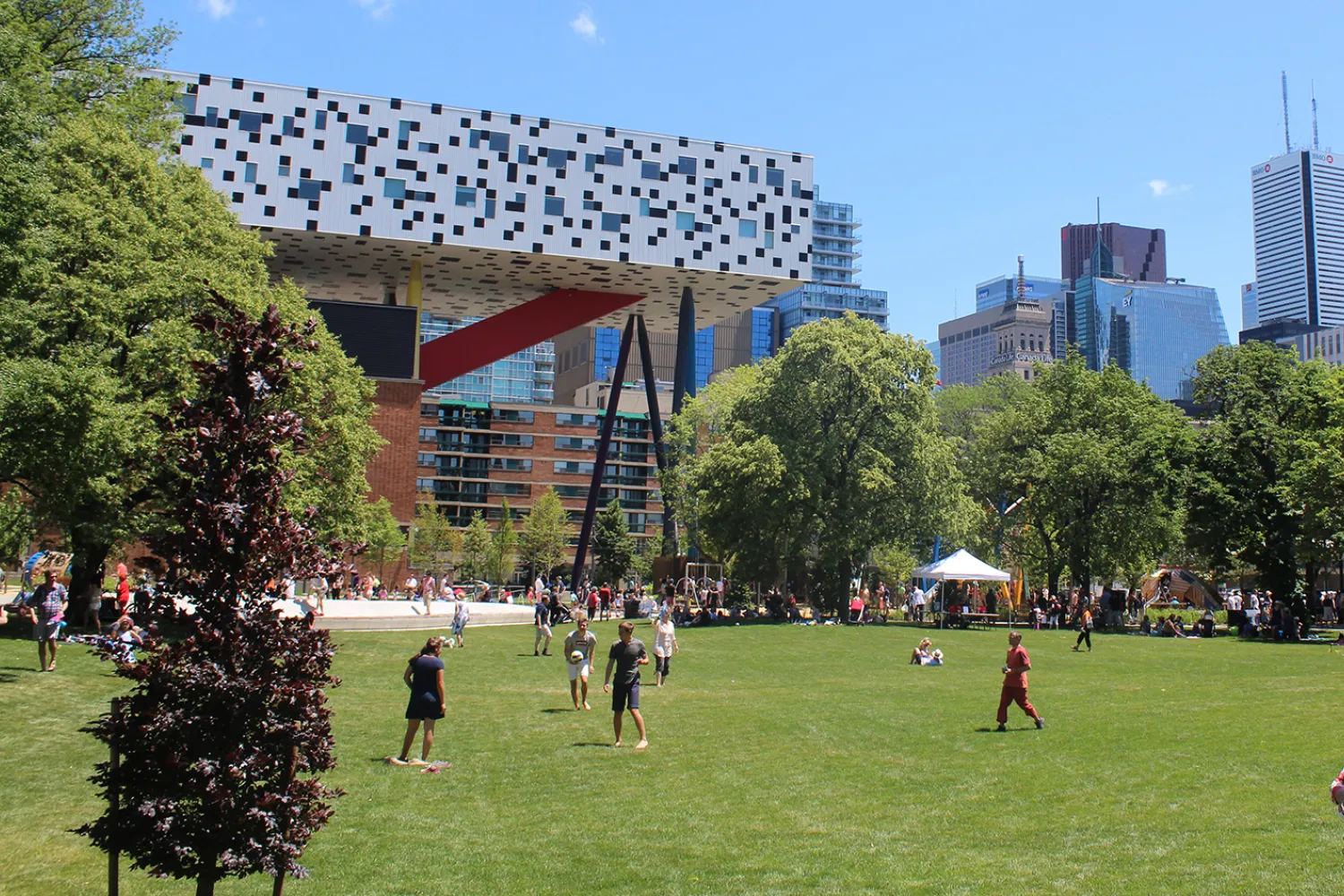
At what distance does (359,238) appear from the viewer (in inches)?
2493

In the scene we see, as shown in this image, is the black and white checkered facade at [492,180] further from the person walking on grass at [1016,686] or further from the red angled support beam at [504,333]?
the person walking on grass at [1016,686]

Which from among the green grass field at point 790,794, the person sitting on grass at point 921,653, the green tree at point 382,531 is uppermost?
the green tree at point 382,531

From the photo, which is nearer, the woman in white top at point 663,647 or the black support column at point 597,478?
the woman in white top at point 663,647

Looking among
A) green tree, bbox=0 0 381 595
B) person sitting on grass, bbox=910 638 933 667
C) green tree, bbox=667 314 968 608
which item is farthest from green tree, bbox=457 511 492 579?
person sitting on grass, bbox=910 638 933 667

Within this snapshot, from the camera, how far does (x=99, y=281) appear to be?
2673cm

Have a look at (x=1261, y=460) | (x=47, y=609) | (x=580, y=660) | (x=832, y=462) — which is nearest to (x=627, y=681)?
(x=580, y=660)

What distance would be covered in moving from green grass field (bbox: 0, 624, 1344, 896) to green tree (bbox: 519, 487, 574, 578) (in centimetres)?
6755

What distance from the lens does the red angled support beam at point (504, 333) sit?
70.8 metres

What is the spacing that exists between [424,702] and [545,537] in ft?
250

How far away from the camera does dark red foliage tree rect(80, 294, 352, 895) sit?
7.41 m

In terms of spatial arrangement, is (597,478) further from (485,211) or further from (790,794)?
(790,794)

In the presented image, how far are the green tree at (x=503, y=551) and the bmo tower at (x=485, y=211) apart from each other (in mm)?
22089

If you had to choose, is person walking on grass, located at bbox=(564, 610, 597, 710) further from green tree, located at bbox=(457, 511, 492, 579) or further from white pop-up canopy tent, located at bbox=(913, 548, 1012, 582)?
green tree, located at bbox=(457, 511, 492, 579)

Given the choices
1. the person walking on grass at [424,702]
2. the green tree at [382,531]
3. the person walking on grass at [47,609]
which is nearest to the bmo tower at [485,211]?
the green tree at [382,531]
